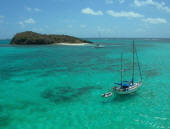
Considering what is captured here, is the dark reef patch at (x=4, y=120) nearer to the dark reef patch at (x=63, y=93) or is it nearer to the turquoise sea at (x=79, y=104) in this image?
the turquoise sea at (x=79, y=104)

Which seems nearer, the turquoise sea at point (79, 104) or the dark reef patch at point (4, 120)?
the dark reef patch at point (4, 120)

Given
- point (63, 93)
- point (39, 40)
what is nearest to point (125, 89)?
point (63, 93)

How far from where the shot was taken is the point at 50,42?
12888cm

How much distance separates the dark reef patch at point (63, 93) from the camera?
2499 cm

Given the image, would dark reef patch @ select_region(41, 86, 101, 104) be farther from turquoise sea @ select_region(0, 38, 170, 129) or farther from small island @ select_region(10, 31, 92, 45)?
small island @ select_region(10, 31, 92, 45)

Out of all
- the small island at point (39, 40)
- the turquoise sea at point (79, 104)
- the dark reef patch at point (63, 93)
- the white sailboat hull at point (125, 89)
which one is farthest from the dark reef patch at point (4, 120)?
the small island at point (39, 40)

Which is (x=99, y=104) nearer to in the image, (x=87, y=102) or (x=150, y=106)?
(x=87, y=102)

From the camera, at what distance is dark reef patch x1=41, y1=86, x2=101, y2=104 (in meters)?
25.0

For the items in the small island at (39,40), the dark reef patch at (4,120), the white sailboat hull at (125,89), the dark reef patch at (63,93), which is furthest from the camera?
the small island at (39,40)

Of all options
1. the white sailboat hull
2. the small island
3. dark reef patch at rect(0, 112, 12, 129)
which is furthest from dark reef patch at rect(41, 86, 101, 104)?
the small island

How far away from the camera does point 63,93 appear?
89.8 ft

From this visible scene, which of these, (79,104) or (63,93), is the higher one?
(63,93)

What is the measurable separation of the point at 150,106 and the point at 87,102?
26.7 ft

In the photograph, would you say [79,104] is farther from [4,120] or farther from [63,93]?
[4,120]
